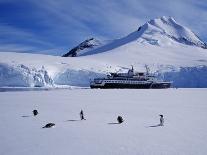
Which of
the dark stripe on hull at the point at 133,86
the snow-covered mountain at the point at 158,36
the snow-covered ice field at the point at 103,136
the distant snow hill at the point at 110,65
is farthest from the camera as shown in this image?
the snow-covered mountain at the point at 158,36

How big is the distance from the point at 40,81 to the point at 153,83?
24.0 meters

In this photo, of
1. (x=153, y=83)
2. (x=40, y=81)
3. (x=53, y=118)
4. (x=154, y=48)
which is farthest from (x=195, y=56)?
(x=53, y=118)

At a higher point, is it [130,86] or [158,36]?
[158,36]

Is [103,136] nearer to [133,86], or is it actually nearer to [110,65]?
[133,86]

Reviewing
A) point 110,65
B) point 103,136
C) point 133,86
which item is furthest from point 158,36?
point 103,136

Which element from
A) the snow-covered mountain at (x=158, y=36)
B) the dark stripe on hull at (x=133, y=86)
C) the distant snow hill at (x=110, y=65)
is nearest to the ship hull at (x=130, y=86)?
the dark stripe on hull at (x=133, y=86)

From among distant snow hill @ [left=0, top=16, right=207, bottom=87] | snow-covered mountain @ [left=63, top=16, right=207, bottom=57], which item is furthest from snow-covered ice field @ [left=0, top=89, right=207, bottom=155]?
snow-covered mountain @ [left=63, top=16, right=207, bottom=57]

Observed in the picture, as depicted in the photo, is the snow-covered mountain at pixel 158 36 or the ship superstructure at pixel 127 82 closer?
the ship superstructure at pixel 127 82

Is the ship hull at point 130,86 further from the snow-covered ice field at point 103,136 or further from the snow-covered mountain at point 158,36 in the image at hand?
the snow-covered mountain at point 158,36

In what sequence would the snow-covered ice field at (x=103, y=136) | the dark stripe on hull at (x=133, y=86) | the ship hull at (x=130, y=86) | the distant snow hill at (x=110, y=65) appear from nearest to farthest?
the snow-covered ice field at (x=103, y=136) → the ship hull at (x=130, y=86) → the dark stripe on hull at (x=133, y=86) → the distant snow hill at (x=110, y=65)

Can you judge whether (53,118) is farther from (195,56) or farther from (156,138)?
(195,56)

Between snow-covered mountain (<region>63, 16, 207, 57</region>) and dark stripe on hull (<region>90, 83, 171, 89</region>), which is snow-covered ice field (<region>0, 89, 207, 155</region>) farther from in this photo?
snow-covered mountain (<region>63, 16, 207, 57</region>)

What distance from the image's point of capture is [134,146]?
1257 centimetres

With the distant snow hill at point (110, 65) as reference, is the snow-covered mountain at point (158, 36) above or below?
above
